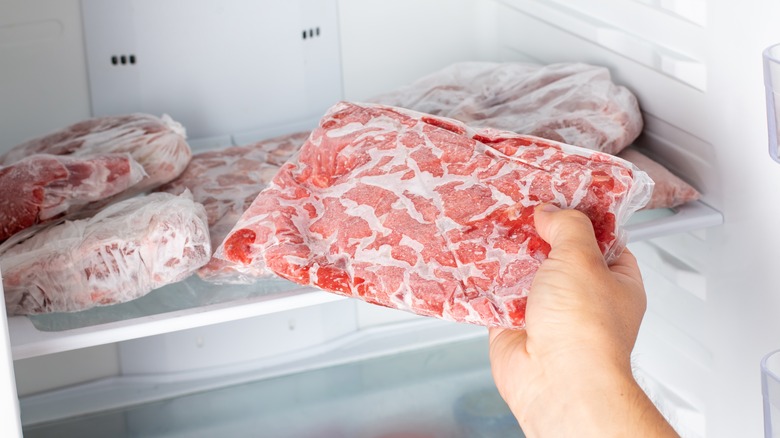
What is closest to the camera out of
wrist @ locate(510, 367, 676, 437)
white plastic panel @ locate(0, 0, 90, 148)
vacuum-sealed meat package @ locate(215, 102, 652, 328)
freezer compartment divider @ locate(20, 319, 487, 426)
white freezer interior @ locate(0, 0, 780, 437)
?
wrist @ locate(510, 367, 676, 437)

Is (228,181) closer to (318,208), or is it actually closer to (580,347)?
(318,208)

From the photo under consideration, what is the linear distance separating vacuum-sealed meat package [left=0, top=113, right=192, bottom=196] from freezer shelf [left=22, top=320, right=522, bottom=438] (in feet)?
1.35

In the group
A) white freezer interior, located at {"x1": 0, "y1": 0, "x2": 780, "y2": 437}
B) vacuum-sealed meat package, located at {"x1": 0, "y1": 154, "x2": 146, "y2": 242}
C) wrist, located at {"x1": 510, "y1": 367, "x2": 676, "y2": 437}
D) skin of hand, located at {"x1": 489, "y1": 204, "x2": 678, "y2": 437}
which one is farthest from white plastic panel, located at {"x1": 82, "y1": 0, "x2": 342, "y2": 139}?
wrist, located at {"x1": 510, "y1": 367, "x2": 676, "y2": 437}

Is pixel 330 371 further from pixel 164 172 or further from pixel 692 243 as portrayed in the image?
pixel 692 243

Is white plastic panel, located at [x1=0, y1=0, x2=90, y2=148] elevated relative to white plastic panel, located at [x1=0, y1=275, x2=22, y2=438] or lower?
elevated

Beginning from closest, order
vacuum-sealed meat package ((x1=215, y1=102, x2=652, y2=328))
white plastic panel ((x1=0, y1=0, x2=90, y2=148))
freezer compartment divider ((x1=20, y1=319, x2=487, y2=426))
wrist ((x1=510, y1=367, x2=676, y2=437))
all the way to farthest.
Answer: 1. wrist ((x1=510, y1=367, x2=676, y2=437))
2. vacuum-sealed meat package ((x1=215, y1=102, x2=652, y2=328))
3. white plastic panel ((x1=0, y1=0, x2=90, y2=148))
4. freezer compartment divider ((x1=20, y1=319, x2=487, y2=426))

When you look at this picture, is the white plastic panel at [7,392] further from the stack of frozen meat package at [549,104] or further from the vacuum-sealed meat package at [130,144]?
the stack of frozen meat package at [549,104]

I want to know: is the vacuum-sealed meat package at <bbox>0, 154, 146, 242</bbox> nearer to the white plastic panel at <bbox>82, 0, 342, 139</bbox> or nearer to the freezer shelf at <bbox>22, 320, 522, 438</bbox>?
the white plastic panel at <bbox>82, 0, 342, 139</bbox>

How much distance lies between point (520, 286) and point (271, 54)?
811 millimetres

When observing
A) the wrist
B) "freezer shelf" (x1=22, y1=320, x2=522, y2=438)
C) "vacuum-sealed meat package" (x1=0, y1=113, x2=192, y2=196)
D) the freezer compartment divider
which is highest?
"vacuum-sealed meat package" (x1=0, y1=113, x2=192, y2=196)

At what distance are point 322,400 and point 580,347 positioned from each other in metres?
0.75

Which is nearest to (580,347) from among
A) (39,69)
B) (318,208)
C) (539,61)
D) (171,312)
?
(318,208)

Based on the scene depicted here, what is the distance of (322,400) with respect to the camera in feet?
5.25

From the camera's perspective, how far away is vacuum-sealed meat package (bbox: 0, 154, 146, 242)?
1212mm
